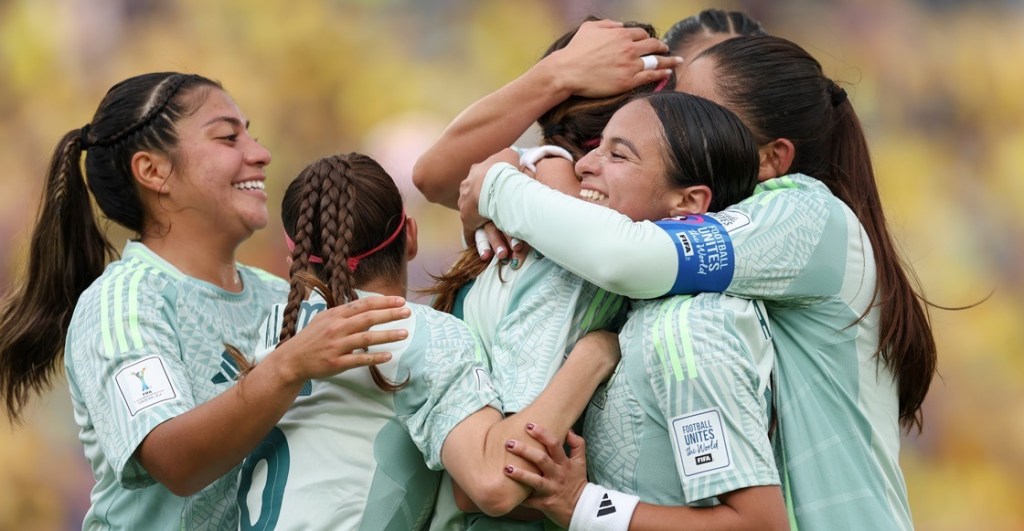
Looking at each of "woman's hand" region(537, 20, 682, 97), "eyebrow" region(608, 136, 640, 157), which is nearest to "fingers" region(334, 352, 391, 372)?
"eyebrow" region(608, 136, 640, 157)

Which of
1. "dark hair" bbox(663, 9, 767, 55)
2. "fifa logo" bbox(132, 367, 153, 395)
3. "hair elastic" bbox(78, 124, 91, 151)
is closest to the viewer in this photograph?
"fifa logo" bbox(132, 367, 153, 395)

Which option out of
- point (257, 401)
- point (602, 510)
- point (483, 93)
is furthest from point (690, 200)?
point (483, 93)

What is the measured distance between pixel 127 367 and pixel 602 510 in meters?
0.90

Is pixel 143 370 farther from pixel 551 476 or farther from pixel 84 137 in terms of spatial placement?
pixel 551 476

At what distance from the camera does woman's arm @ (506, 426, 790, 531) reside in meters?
1.92

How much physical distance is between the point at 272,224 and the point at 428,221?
0.63 m

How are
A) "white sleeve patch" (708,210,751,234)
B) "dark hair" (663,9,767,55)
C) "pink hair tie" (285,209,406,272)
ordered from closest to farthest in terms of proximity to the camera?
"white sleeve patch" (708,210,751,234) → "pink hair tie" (285,209,406,272) → "dark hair" (663,9,767,55)

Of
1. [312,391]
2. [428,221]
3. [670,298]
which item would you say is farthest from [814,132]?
[428,221]

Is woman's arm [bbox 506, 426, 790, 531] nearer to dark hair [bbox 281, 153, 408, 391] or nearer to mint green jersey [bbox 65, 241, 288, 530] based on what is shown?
dark hair [bbox 281, 153, 408, 391]

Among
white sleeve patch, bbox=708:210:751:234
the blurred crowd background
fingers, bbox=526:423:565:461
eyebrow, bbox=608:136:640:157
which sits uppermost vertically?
eyebrow, bbox=608:136:640:157

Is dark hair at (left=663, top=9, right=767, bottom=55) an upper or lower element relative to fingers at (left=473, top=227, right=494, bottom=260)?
lower

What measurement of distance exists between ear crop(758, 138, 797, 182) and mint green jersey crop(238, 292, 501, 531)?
1.93 feet

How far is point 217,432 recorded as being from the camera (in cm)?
213

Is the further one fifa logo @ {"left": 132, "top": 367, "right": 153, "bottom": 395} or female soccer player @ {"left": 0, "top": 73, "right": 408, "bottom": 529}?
fifa logo @ {"left": 132, "top": 367, "right": 153, "bottom": 395}
